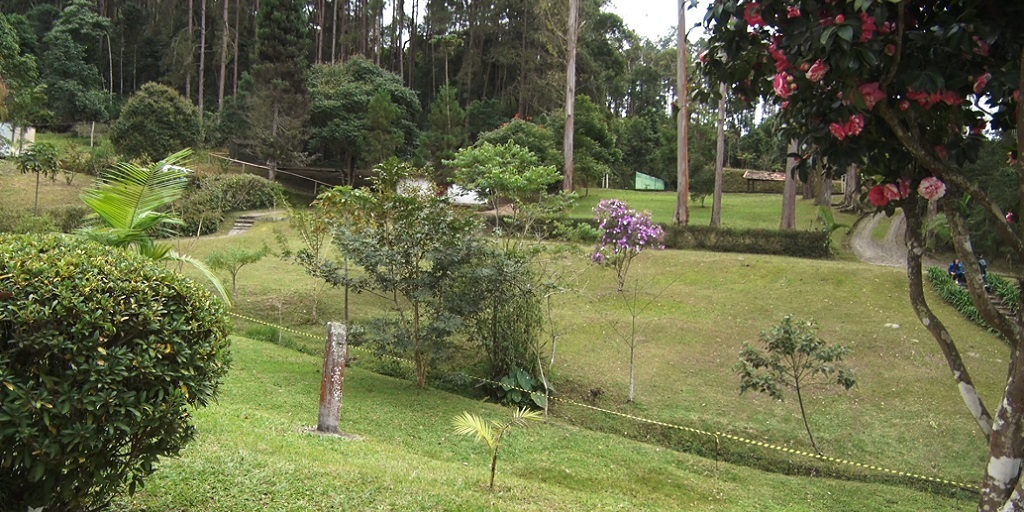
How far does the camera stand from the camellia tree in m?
3.33

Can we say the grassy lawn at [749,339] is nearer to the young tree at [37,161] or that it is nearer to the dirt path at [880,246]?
the dirt path at [880,246]

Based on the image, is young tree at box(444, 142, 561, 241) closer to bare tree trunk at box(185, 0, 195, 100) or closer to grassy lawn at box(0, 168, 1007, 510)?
grassy lawn at box(0, 168, 1007, 510)

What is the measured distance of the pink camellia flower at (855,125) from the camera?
3.70 metres

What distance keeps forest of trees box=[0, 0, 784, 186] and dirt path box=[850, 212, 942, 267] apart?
150 inches

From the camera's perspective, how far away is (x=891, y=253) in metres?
19.0

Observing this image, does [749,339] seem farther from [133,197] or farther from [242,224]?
[242,224]

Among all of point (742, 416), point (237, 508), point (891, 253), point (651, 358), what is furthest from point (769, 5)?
point (891, 253)

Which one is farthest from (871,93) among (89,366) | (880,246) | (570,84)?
(570,84)

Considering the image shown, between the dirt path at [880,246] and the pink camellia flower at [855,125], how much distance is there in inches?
558

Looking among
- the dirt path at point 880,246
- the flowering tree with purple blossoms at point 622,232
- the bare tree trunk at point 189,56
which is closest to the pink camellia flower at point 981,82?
the flowering tree with purple blossoms at point 622,232

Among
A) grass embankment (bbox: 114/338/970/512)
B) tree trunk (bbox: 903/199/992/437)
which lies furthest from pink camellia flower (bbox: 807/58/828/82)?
grass embankment (bbox: 114/338/970/512)

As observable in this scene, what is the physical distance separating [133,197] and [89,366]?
3040mm

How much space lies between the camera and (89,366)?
8.29 feet

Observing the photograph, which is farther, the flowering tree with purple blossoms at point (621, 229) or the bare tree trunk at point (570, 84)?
the bare tree trunk at point (570, 84)
